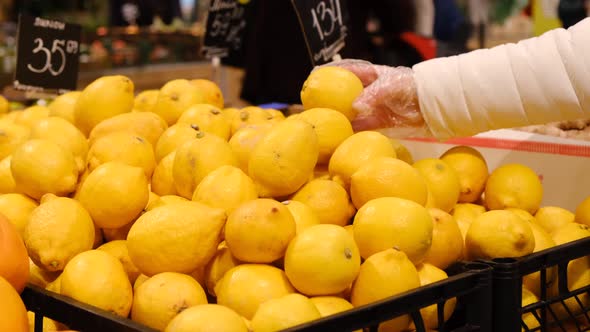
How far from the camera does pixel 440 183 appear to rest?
1.27 metres

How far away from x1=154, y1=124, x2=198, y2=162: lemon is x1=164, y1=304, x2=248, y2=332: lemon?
54 centimetres

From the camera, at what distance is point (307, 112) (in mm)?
1344

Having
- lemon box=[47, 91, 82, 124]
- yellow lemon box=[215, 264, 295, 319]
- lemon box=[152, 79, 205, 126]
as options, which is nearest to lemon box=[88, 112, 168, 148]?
lemon box=[152, 79, 205, 126]

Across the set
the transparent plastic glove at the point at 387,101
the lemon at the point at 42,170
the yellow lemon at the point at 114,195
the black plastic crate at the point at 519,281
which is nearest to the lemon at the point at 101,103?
the lemon at the point at 42,170

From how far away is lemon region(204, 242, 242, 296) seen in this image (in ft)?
3.45

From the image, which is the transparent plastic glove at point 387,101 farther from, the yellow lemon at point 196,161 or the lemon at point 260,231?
the lemon at point 260,231

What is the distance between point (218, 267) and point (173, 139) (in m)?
0.39

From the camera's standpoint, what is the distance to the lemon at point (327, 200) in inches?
45.4

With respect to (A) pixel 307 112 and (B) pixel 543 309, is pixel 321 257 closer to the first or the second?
(B) pixel 543 309

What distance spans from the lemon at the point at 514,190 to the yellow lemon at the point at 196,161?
1.64 feet

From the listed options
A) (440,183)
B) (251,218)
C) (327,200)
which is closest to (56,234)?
(251,218)

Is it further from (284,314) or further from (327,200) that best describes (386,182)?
(284,314)

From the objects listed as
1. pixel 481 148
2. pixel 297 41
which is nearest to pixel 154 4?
pixel 297 41

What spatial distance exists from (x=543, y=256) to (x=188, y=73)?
4.89 m
